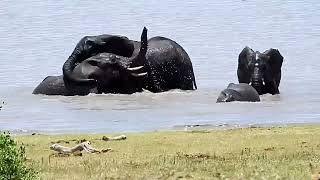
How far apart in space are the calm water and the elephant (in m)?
0.35

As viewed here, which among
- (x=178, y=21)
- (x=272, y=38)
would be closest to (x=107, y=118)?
(x=272, y=38)

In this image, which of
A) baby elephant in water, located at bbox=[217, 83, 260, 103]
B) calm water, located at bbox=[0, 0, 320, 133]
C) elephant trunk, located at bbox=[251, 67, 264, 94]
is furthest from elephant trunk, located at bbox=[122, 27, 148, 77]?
baby elephant in water, located at bbox=[217, 83, 260, 103]

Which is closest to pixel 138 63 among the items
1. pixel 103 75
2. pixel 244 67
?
pixel 103 75

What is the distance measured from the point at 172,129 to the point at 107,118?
2.03 m

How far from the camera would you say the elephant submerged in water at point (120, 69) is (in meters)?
18.6

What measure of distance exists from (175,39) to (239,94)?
1334 cm

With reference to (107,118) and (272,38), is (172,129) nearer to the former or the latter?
(107,118)

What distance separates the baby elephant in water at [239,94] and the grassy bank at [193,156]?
4.52 m

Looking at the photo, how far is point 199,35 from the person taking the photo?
3158 centimetres

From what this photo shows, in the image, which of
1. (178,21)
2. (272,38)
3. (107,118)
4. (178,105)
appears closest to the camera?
(107,118)

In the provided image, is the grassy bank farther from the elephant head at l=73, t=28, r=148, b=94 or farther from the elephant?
the elephant

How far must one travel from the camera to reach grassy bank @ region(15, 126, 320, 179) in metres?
8.99

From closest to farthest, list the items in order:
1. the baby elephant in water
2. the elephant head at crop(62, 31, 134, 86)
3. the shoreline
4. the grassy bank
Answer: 1. the grassy bank
2. the shoreline
3. the baby elephant in water
4. the elephant head at crop(62, 31, 134, 86)

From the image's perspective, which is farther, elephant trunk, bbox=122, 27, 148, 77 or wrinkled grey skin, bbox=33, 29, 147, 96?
elephant trunk, bbox=122, 27, 148, 77
